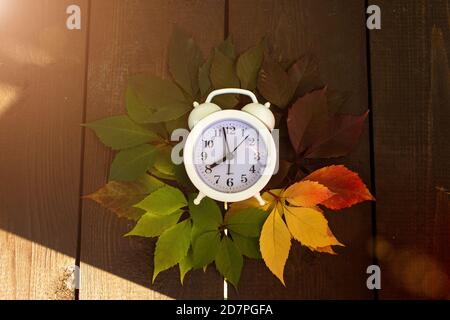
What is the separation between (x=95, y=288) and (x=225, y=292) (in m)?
0.22

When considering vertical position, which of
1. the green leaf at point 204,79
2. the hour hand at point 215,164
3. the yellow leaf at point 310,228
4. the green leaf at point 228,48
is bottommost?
the yellow leaf at point 310,228

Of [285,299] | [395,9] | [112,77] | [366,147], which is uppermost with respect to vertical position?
[395,9]

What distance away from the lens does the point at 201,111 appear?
968 millimetres

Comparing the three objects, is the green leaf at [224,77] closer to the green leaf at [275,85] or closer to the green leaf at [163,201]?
the green leaf at [275,85]

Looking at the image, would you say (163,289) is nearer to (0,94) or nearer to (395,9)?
(0,94)

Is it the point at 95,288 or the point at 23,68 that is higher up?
the point at 23,68

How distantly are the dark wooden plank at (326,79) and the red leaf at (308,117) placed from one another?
0.22 feet

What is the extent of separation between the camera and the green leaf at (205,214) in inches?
39.3

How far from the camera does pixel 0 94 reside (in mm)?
1065

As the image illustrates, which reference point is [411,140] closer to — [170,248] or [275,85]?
[275,85]

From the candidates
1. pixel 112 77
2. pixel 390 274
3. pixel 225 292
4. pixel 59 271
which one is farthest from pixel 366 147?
pixel 59 271

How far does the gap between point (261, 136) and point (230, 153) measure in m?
0.06

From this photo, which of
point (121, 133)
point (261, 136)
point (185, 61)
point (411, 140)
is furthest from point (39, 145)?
point (411, 140)

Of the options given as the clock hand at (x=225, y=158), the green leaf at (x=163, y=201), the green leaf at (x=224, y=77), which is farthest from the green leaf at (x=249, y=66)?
the green leaf at (x=163, y=201)
